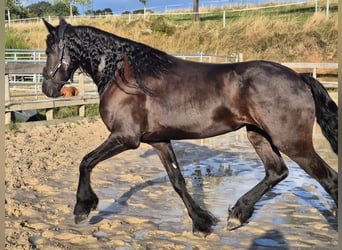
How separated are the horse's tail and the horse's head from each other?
195 centimetres

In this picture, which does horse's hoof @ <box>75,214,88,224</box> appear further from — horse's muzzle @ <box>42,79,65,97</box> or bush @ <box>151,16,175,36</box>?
bush @ <box>151,16,175,36</box>

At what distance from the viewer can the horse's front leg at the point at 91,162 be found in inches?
147

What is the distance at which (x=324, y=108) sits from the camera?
3.70m

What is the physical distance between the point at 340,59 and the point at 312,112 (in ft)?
8.99

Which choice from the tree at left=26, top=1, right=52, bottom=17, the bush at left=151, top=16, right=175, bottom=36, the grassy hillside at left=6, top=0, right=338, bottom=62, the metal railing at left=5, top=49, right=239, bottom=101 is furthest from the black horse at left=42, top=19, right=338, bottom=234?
the tree at left=26, top=1, right=52, bottom=17

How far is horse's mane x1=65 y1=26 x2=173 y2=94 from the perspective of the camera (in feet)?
12.5

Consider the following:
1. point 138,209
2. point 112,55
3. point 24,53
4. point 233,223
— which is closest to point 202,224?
point 233,223

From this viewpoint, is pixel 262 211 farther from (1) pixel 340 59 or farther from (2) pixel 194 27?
→ (2) pixel 194 27

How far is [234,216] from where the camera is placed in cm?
392

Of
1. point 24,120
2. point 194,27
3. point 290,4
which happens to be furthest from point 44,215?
point 290,4

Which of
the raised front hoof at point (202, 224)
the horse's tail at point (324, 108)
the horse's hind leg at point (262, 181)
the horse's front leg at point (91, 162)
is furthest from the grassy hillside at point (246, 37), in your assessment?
the horse's front leg at point (91, 162)

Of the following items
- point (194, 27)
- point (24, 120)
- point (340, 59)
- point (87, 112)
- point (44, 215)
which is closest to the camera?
point (340, 59)

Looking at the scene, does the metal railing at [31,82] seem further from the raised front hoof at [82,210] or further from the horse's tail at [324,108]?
the horse's tail at [324,108]

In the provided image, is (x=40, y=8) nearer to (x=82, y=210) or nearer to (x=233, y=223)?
(x=82, y=210)
